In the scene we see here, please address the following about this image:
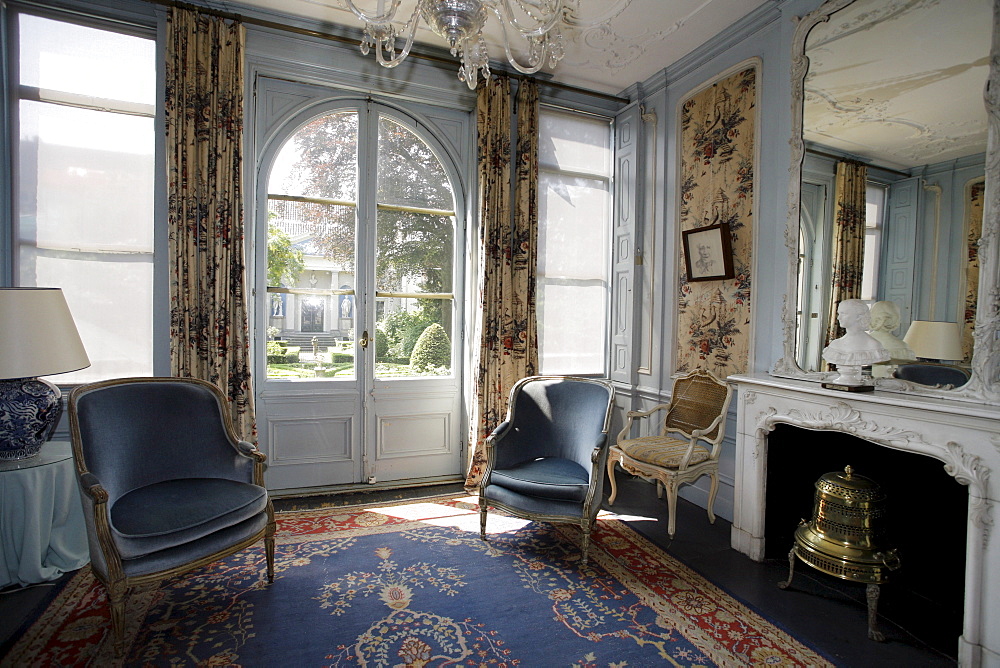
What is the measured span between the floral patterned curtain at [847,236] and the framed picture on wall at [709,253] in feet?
2.42

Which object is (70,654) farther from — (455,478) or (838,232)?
(838,232)

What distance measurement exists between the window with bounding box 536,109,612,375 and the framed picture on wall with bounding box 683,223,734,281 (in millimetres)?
890

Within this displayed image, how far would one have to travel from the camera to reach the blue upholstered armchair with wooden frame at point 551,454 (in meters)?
2.80

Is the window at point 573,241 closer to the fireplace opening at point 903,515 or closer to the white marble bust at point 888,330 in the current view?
the fireplace opening at point 903,515

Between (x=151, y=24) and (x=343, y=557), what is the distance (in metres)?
3.45

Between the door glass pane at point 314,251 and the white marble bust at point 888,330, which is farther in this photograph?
the door glass pane at point 314,251

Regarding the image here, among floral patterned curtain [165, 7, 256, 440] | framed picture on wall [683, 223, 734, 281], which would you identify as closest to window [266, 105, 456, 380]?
→ floral patterned curtain [165, 7, 256, 440]

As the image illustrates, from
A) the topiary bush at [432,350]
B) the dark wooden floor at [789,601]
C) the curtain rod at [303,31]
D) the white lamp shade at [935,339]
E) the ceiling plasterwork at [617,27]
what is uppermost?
the ceiling plasterwork at [617,27]

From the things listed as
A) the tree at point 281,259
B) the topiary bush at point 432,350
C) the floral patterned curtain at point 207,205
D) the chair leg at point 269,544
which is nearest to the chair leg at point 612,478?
the topiary bush at point 432,350

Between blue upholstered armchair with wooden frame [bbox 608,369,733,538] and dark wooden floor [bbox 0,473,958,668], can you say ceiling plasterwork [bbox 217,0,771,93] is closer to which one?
blue upholstered armchair with wooden frame [bbox 608,369,733,538]

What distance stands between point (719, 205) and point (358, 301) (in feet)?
8.69

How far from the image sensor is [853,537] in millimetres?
2312

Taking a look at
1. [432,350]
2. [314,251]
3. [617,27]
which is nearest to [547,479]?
[432,350]

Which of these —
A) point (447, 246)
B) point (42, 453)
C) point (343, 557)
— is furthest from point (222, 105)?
point (343, 557)
